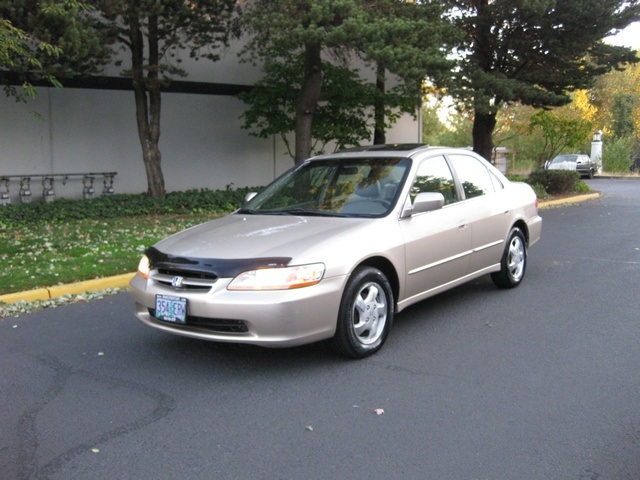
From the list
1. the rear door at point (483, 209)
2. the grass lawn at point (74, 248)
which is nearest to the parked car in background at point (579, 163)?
the grass lawn at point (74, 248)

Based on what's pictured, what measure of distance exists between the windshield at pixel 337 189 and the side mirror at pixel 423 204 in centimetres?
13

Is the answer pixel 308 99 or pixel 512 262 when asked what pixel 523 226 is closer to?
pixel 512 262

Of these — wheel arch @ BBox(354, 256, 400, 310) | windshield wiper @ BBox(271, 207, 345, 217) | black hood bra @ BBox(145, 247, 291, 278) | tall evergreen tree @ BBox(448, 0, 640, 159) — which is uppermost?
tall evergreen tree @ BBox(448, 0, 640, 159)

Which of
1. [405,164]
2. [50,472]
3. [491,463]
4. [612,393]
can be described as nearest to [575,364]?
[612,393]

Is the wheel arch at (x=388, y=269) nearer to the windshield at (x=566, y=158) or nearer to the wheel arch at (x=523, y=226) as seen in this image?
the wheel arch at (x=523, y=226)

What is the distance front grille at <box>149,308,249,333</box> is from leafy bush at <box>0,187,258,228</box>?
8722 mm

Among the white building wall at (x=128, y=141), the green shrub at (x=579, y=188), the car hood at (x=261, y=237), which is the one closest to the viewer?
the car hood at (x=261, y=237)

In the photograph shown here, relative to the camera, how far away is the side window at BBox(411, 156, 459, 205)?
233 inches

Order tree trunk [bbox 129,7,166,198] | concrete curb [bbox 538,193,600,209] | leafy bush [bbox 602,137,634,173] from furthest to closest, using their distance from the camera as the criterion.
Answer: leafy bush [bbox 602,137,634,173]
concrete curb [bbox 538,193,600,209]
tree trunk [bbox 129,7,166,198]

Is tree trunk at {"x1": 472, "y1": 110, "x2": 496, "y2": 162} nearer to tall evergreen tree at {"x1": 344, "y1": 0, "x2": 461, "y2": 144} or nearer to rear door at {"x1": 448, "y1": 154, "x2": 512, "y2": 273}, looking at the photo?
tall evergreen tree at {"x1": 344, "y1": 0, "x2": 461, "y2": 144}

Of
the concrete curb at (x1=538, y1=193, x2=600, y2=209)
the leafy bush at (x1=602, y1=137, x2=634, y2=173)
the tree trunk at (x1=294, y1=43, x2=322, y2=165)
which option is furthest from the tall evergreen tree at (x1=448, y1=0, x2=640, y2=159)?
the leafy bush at (x1=602, y1=137, x2=634, y2=173)

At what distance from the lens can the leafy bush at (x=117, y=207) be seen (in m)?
12.6

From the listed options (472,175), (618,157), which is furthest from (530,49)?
(618,157)

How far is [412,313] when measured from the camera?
21.2 feet
